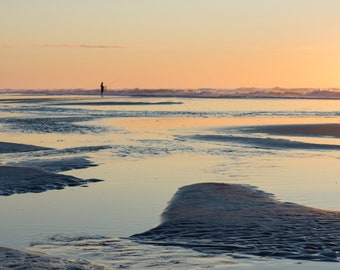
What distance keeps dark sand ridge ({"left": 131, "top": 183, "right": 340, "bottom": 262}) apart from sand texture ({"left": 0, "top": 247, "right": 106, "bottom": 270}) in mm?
1905

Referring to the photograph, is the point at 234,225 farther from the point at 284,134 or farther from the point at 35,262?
Result: the point at 284,134

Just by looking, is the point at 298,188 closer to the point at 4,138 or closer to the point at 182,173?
the point at 182,173

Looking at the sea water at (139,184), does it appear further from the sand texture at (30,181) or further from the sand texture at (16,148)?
the sand texture at (16,148)

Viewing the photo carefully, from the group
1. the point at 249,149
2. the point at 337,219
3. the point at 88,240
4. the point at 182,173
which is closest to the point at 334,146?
the point at 249,149

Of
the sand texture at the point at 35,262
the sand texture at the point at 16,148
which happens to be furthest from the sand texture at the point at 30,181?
the sand texture at the point at 16,148

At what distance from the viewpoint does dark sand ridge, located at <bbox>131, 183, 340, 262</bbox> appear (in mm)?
10781

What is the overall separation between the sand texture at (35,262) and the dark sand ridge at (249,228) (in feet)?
6.25

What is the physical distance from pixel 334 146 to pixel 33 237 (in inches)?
805

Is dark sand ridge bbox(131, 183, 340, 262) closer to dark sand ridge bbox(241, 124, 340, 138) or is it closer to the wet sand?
the wet sand

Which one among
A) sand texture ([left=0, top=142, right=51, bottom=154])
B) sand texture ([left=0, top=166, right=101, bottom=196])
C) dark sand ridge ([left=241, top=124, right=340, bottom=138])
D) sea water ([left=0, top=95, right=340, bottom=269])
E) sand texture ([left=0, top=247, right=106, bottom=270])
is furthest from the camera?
dark sand ridge ([left=241, top=124, right=340, bottom=138])

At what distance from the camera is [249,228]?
40.1 feet

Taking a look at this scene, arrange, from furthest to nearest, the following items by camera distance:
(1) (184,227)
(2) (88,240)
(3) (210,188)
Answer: (3) (210,188), (1) (184,227), (2) (88,240)

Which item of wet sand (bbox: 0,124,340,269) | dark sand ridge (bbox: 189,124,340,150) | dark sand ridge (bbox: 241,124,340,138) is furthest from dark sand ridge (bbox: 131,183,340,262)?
dark sand ridge (bbox: 241,124,340,138)

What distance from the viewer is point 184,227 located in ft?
40.7
